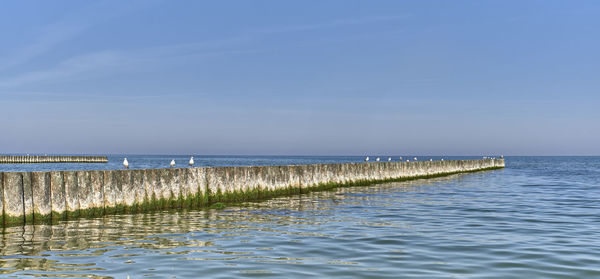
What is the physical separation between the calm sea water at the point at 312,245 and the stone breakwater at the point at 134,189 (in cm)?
63

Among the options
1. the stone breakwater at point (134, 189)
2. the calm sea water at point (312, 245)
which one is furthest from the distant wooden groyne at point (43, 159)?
the calm sea water at point (312, 245)

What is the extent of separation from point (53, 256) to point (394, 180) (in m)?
26.4

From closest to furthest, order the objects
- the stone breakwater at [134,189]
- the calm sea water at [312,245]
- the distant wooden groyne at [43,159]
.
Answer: the calm sea water at [312,245] → the stone breakwater at [134,189] → the distant wooden groyne at [43,159]

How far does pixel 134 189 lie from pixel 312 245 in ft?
23.0

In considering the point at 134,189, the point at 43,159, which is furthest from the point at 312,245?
the point at 43,159

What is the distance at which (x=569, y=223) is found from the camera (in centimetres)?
1312

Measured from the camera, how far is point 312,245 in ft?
30.5

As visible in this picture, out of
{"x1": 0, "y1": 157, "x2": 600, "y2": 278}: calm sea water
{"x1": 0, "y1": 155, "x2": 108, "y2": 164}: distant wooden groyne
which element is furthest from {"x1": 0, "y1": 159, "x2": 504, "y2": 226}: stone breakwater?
{"x1": 0, "y1": 155, "x2": 108, "y2": 164}: distant wooden groyne

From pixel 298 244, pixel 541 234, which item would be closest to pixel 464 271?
pixel 298 244

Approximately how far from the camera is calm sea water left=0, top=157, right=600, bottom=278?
7.37 meters

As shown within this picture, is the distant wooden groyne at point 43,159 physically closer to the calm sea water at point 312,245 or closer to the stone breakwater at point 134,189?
the stone breakwater at point 134,189

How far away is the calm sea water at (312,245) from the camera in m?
7.37

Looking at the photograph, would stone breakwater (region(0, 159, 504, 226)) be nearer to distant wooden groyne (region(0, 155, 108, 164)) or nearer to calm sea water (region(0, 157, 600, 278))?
calm sea water (region(0, 157, 600, 278))

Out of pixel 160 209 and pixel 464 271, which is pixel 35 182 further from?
pixel 464 271
